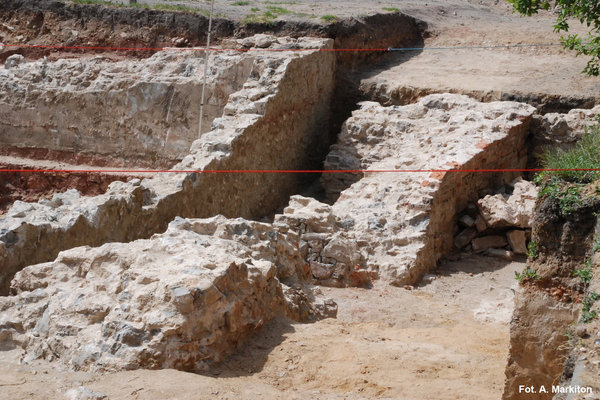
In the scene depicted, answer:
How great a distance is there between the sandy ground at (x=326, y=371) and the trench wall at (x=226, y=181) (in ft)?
7.39

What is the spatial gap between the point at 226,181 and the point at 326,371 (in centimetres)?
545

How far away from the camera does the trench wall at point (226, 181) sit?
7.99 metres

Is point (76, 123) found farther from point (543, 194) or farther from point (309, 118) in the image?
point (543, 194)

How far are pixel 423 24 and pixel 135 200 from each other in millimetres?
9289

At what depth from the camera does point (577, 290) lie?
514cm

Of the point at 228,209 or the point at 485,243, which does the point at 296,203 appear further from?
the point at 485,243

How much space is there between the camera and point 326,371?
5.70 m

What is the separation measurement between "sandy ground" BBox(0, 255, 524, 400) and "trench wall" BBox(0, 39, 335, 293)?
2254mm

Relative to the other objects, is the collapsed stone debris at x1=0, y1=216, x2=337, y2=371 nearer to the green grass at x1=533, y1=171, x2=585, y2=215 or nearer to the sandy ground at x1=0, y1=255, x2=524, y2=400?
the sandy ground at x1=0, y1=255, x2=524, y2=400

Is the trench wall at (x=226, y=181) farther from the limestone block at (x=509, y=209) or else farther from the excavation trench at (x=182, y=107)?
the limestone block at (x=509, y=209)

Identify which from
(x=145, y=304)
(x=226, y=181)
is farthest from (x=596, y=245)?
(x=226, y=181)

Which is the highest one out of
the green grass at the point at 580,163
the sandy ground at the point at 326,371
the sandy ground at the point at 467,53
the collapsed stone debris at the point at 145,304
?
the sandy ground at the point at 467,53

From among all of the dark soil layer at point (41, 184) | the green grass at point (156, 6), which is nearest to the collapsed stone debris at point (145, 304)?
the dark soil layer at point (41, 184)

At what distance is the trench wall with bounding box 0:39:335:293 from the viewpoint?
7988 mm
